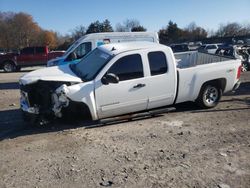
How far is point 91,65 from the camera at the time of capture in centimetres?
762

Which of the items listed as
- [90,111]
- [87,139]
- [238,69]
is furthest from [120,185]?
[238,69]

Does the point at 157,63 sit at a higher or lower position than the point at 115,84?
higher

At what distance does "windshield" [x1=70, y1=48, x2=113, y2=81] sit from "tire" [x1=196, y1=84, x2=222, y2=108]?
9.28 ft

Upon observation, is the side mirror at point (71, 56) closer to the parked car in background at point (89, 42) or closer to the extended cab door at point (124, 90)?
the parked car in background at point (89, 42)

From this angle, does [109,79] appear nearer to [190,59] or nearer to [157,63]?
[157,63]

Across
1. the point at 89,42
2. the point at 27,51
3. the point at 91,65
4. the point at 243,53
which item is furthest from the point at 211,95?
the point at 27,51

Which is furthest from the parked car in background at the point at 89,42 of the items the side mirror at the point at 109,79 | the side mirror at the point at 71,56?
the side mirror at the point at 109,79

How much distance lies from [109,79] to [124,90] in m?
0.49

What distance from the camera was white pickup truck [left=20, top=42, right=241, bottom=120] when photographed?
6840 millimetres

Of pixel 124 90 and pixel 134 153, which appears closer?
pixel 134 153

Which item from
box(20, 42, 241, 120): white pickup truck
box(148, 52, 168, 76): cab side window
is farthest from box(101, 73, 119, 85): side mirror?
box(148, 52, 168, 76): cab side window

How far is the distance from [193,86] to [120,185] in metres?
4.40

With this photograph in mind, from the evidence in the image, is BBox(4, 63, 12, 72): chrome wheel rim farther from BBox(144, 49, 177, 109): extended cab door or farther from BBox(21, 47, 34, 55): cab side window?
BBox(144, 49, 177, 109): extended cab door

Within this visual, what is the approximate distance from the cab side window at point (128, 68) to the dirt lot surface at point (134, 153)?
1136 millimetres
